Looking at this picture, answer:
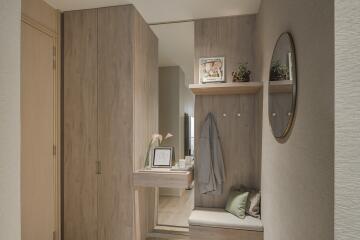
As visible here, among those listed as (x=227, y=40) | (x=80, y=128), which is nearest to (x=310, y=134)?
(x=227, y=40)

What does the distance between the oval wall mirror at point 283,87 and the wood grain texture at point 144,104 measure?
1.52m

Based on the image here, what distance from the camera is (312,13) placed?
3.14 feet

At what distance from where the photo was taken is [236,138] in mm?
2875

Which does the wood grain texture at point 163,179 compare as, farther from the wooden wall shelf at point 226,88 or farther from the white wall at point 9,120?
the white wall at point 9,120

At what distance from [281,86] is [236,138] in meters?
1.45

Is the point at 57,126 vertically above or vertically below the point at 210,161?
above

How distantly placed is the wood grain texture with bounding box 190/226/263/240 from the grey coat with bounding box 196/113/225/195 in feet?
1.62

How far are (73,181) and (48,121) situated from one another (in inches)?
28.6

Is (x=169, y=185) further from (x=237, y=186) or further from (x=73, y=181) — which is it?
(x=73, y=181)

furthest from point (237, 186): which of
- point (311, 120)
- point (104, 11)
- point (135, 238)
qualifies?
point (104, 11)

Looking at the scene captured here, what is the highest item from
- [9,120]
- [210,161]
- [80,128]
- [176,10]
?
[176,10]

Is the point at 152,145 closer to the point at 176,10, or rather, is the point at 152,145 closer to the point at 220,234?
the point at 220,234

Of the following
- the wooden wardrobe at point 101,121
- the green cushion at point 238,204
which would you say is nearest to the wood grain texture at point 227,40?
the wooden wardrobe at point 101,121

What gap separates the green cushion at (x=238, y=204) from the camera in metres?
2.50
